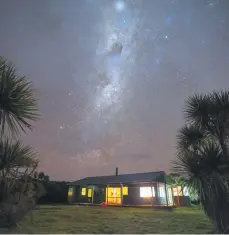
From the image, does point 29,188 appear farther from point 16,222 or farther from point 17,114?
point 17,114

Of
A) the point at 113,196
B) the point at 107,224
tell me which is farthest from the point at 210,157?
the point at 113,196

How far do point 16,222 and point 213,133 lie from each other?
7067 millimetres

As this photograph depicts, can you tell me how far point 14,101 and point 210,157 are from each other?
575 centimetres

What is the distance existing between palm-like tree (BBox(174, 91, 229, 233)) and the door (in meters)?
16.2

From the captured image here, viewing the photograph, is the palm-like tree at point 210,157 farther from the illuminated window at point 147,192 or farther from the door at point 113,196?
the door at point 113,196

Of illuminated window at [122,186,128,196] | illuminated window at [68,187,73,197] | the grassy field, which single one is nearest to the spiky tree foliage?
the grassy field

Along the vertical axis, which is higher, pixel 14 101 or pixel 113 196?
pixel 14 101

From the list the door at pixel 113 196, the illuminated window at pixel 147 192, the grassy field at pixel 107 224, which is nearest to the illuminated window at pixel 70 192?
the door at pixel 113 196

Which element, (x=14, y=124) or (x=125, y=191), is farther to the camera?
(x=125, y=191)

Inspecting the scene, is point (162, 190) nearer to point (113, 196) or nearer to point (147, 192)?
point (147, 192)

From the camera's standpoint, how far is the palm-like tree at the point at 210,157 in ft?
19.8

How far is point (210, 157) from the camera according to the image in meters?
6.37

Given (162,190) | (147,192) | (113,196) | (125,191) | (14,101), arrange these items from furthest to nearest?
(113,196), (125,191), (147,192), (162,190), (14,101)

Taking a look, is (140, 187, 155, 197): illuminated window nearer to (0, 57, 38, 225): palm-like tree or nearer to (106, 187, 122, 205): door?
(106, 187, 122, 205): door
